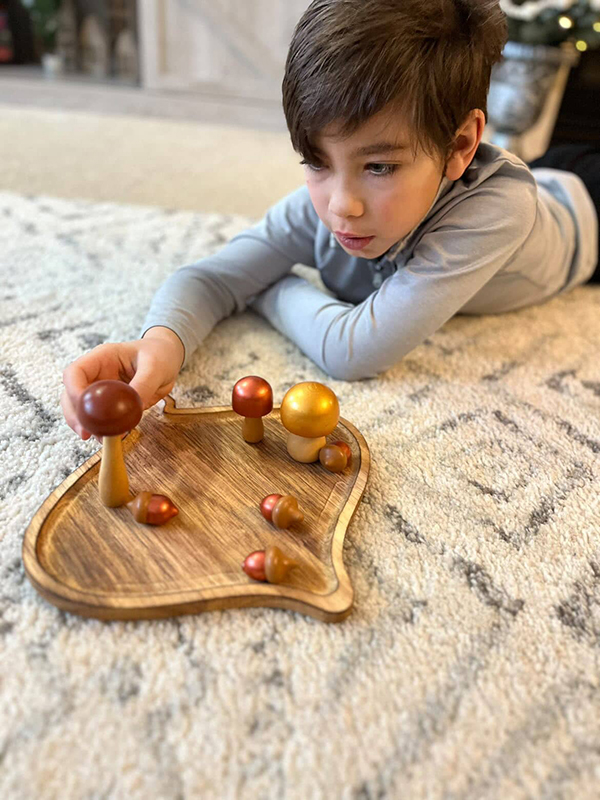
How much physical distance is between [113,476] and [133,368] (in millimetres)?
160

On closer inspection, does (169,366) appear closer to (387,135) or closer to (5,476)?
(5,476)

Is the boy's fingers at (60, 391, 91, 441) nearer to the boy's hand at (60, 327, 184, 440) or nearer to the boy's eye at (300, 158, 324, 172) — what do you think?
the boy's hand at (60, 327, 184, 440)

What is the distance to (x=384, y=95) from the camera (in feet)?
1.80

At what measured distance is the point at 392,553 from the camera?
518mm

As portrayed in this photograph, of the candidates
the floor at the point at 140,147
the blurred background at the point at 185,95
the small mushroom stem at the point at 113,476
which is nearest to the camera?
the small mushroom stem at the point at 113,476

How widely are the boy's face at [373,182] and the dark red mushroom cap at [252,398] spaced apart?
7.5 inches

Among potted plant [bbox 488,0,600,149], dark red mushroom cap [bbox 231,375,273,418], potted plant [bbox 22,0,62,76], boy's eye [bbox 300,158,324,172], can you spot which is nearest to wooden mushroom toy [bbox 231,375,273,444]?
dark red mushroom cap [bbox 231,375,273,418]

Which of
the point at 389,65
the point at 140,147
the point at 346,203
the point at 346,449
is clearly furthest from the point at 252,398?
the point at 140,147

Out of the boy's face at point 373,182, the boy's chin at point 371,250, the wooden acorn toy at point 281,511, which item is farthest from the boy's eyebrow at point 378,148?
the wooden acorn toy at point 281,511

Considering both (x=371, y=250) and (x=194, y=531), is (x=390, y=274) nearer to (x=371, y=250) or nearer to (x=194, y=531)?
(x=371, y=250)

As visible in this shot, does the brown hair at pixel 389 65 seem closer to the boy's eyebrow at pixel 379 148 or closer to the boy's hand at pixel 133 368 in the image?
the boy's eyebrow at pixel 379 148

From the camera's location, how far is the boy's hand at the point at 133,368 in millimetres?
550

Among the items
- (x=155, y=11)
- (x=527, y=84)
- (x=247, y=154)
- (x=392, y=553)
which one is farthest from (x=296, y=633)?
(x=155, y=11)

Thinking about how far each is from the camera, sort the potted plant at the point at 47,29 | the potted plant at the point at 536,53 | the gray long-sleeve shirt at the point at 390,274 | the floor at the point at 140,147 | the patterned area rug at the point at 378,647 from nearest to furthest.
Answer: the patterned area rug at the point at 378,647
the gray long-sleeve shirt at the point at 390,274
the floor at the point at 140,147
the potted plant at the point at 536,53
the potted plant at the point at 47,29
